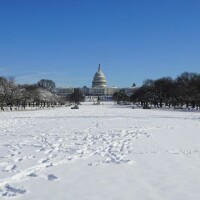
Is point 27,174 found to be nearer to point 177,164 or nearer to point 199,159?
point 177,164

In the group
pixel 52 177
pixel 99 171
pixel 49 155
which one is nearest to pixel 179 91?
pixel 49 155

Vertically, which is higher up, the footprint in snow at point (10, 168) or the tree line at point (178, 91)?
the tree line at point (178, 91)

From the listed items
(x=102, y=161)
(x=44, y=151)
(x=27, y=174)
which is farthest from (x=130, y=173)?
(x=44, y=151)

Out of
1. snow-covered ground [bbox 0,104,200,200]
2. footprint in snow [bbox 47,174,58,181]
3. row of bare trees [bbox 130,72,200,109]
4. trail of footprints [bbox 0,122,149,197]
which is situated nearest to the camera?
snow-covered ground [bbox 0,104,200,200]

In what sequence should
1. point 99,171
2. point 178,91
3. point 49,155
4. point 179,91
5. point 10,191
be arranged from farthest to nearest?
point 178,91 → point 179,91 → point 49,155 → point 99,171 → point 10,191

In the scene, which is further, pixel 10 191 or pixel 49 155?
pixel 49 155

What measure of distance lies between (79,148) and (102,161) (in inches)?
109

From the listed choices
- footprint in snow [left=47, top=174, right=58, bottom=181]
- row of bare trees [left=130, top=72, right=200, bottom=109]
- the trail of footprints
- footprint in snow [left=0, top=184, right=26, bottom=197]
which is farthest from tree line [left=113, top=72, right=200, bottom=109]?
footprint in snow [left=0, top=184, right=26, bottom=197]

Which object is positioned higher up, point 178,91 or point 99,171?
point 178,91

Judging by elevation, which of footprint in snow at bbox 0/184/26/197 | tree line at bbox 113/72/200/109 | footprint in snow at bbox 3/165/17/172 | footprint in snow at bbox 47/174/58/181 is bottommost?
footprint in snow at bbox 0/184/26/197

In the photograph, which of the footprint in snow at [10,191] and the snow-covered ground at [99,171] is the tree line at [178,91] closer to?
the snow-covered ground at [99,171]

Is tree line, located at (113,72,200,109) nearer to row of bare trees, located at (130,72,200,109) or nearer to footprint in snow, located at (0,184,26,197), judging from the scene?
row of bare trees, located at (130,72,200,109)

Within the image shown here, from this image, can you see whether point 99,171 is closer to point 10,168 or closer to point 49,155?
point 10,168

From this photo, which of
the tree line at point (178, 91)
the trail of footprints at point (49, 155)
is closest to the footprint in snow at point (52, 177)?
the trail of footprints at point (49, 155)
